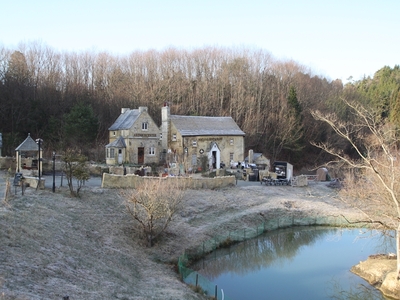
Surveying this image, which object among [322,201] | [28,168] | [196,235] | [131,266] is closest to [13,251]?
[131,266]

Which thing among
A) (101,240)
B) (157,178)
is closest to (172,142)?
(157,178)

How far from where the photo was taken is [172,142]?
147ft

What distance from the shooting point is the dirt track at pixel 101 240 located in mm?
13281

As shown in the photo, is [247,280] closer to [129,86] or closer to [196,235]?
[196,235]

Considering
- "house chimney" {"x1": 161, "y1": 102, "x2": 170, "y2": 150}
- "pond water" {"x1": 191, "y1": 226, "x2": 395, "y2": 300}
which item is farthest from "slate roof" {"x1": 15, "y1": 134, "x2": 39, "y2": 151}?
"pond water" {"x1": 191, "y1": 226, "x2": 395, "y2": 300}

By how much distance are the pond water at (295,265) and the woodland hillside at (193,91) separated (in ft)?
96.7

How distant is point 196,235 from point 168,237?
7.06 ft

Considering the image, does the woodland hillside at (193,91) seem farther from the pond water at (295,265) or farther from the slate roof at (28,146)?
the pond water at (295,265)

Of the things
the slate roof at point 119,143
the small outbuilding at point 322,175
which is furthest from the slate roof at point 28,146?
the small outbuilding at point 322,175

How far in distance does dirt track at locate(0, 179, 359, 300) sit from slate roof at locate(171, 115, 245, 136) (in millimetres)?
12639

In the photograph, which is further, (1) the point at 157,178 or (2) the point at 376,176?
(1) the point at 157,178

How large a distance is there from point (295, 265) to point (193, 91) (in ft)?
152

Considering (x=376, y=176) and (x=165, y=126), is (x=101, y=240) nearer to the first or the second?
(x=376, y=176)

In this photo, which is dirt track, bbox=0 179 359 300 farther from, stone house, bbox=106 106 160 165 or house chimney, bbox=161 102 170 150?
house chimney, bbox=161 102 170 150
